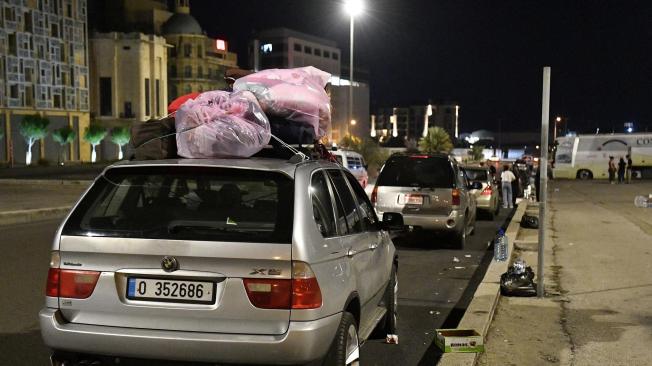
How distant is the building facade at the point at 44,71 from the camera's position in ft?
202

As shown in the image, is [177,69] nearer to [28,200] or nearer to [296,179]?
[28,200]

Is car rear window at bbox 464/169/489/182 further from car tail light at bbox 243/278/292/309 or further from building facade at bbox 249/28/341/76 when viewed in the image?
building facade at bbox 249/28/341/76

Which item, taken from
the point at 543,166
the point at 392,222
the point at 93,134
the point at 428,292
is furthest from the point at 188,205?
the point at 93,134

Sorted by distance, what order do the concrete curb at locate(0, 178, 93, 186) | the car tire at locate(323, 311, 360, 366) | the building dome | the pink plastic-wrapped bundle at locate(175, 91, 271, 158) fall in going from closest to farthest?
the car tire at locate(323, 311, 360, 366) → the pink plastic-wrapped bundle at locate(175, 91, 271, 158) → the concrete curb at locate(0, 178, 93, 186) → the building dome

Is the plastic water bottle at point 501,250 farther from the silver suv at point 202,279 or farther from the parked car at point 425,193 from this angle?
the silver suv at point 202,279

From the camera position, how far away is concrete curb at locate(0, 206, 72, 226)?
1615 cm

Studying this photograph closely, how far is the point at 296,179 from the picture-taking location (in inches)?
158

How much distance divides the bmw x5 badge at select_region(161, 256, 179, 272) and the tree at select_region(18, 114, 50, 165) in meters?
61.4

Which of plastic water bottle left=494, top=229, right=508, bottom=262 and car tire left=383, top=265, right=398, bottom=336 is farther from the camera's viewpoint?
plastic water bottle left=494, top=229, right=508, bottom=262

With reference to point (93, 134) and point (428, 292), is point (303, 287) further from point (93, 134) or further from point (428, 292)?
point (93, 134)

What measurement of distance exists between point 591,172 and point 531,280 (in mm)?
46164

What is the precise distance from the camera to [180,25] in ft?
291

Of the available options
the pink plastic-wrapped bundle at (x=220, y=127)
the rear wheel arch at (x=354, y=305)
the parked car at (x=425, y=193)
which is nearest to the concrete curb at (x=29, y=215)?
the parked car at (x=425, y=193)

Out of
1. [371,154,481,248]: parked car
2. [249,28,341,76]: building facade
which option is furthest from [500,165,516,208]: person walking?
[249,28,341,76]: building facade
